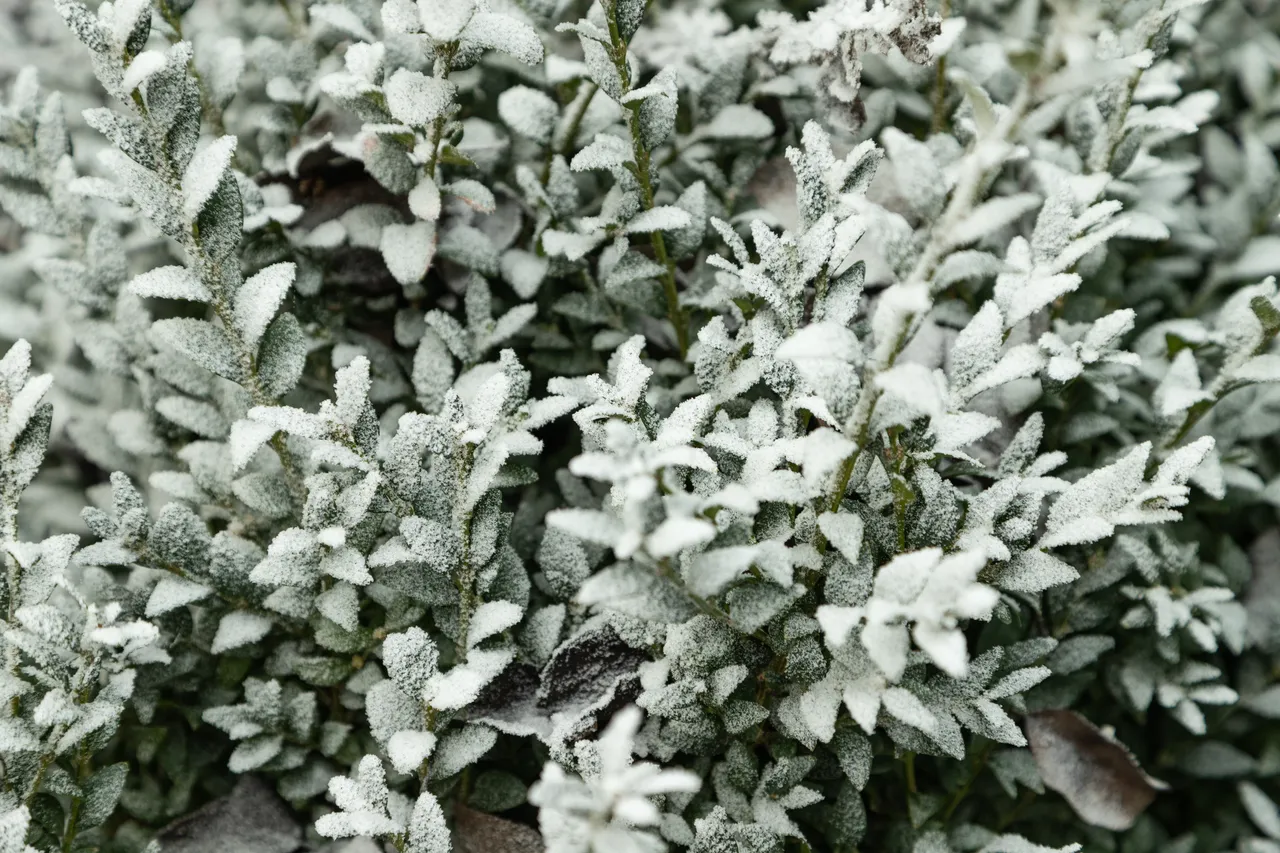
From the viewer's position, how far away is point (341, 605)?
1.21m

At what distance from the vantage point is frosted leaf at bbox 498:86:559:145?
1.39m

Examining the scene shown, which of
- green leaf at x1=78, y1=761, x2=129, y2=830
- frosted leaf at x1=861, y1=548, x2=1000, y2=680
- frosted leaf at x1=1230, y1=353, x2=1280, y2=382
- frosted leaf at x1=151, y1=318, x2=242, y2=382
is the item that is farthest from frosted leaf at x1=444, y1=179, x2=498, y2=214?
frosted leaf at x1=1230, y1=353, x2=1280, y2=382

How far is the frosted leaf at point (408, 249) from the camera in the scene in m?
1.29

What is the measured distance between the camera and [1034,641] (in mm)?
1249

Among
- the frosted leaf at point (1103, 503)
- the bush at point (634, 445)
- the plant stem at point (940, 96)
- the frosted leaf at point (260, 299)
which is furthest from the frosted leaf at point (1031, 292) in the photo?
the frosted leaf at point (260, 299)

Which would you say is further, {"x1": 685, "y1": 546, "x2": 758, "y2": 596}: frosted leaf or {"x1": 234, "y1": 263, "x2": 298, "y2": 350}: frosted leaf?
{"x1": 234, "y1": 263, "x2": 298, "y2": 350}: frosted leaf

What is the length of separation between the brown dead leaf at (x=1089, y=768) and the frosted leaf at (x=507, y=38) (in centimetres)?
104

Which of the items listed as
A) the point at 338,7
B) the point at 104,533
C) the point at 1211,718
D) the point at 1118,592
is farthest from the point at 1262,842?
the point at 338,7

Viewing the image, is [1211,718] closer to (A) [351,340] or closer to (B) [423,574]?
(B) [423,574]

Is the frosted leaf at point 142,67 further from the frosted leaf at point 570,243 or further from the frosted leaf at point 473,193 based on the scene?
the frosted leaf at point 570,243

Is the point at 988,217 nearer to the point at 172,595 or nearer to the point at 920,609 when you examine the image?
the point at 920,609

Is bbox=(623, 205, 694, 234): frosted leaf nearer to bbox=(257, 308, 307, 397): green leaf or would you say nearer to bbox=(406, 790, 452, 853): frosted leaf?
bbox=(257, 308, 307, 397): green leaf

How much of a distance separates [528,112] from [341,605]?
67cm

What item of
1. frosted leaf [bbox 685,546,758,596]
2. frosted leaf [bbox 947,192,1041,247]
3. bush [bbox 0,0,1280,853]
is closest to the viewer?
frosted leaf [bbox 947,192,1041,247]
